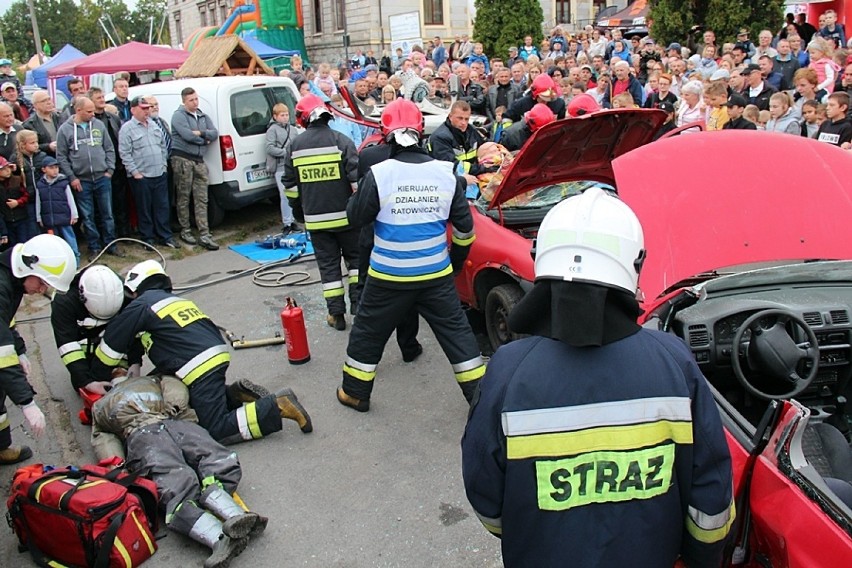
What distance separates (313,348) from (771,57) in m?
7.66

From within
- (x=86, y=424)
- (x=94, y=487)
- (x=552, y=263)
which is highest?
(x=552, y=263)

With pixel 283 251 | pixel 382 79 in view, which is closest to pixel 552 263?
pixel 283 251

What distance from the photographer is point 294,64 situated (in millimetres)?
16094

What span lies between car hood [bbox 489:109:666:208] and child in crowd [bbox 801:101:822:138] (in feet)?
9.25

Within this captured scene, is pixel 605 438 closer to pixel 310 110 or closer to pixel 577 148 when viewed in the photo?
pixel 577 148

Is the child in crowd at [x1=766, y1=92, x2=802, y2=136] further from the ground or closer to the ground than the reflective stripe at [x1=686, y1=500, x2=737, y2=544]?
further from the ground

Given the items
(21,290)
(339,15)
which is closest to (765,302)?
(21,290)

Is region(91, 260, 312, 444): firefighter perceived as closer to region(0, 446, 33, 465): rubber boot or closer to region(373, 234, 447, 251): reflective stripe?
region(0, 446, 33, 465): rubber boot

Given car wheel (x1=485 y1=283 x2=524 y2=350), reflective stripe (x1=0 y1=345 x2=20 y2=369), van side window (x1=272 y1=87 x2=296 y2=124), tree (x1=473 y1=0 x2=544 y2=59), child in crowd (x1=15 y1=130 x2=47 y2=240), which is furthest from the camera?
tree (x1=473 y1=0 x2=544 y2=59)

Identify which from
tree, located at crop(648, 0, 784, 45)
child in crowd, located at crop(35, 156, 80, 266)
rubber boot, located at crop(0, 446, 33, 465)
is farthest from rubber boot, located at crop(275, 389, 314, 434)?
tree, located at crop(648, 0, 784, 45)

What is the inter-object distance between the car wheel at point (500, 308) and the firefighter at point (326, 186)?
4.73ft

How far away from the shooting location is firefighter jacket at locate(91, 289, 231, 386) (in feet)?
14.0

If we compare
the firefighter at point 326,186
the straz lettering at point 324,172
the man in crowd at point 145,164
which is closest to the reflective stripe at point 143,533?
the firefighter at point 326,186

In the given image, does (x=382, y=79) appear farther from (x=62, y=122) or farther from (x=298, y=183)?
(x=298, y=183)
